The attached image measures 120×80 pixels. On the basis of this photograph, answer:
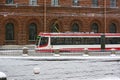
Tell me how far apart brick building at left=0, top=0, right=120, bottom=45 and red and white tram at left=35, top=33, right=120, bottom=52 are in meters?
8.63

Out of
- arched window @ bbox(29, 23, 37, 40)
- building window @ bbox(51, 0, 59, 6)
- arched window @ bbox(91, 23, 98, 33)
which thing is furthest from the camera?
arched window @ bbox(91, 23, 98, 33)

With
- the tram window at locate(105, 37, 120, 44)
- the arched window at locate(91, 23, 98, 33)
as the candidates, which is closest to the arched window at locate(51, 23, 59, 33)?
the arched window at locate(91, 23, 98, 33)

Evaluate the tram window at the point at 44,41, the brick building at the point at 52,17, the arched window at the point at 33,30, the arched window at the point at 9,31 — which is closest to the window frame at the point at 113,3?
the brick building at the point at 52,17

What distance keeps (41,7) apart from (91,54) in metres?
17.8

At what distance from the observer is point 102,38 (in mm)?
51219

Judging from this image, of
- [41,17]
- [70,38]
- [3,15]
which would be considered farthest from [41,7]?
[70,38]

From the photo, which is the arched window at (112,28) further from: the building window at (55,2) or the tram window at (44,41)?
the tram window at (44,41)

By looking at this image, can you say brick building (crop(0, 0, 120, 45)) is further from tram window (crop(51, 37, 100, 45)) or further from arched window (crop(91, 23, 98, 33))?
tram window (crop(51, 37, 100, 45))

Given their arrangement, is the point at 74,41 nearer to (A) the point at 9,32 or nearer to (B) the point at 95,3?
(A) the point at 9,32

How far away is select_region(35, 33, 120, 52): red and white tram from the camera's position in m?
49.5

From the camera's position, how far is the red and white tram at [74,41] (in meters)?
49.5

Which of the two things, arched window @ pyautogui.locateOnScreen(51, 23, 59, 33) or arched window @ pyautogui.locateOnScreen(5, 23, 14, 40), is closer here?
arched window @ pyautogui.locateOnScreen(5, 23, 14, 40)

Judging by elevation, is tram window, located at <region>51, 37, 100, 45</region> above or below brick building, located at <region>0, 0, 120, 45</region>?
below

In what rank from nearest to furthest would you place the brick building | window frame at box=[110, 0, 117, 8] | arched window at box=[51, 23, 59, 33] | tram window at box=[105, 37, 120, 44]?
tram window at box=[105, 37, 120, 44]
the brick building
arched window at box=[51, 23, 59, 33]
window frame at box=[110, 0, 117, 8]
